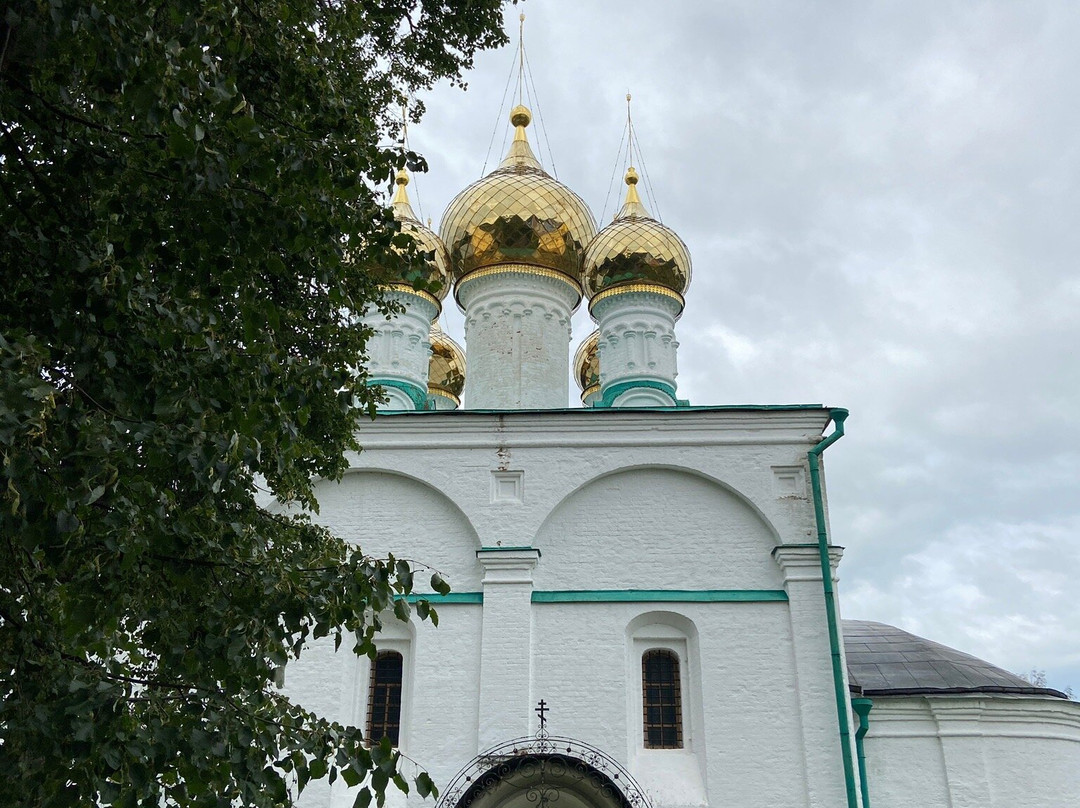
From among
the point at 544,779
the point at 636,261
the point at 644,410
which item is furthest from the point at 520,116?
the point at 544,779

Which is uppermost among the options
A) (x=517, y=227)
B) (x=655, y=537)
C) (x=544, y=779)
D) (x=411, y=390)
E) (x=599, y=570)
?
(x=517, y=227)

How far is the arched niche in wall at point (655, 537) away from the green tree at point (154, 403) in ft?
17.9

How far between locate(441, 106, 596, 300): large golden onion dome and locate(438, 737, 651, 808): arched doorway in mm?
6193

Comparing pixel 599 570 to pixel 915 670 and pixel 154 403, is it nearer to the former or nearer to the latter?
pixel 915 670

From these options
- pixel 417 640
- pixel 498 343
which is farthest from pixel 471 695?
pixel 498 343

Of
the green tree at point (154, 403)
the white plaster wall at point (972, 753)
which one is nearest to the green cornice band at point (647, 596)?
the white plaster wall at point (972, 753)

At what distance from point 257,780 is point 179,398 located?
1146 mm

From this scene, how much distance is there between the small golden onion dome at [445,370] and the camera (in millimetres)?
16844

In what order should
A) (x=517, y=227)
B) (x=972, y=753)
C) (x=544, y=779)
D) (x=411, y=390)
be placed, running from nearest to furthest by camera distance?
(x=544, y=779) < (x=972, y=753) < (x=517, y=227) < (x=411, y=390)

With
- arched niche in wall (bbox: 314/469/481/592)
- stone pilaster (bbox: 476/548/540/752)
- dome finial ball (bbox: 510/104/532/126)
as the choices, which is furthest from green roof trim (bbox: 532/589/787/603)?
dome finial ball (bbox: 510/104/532/126)

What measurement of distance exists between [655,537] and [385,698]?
2.69m

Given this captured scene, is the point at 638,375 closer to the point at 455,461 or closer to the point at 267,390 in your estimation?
the point at 455,461

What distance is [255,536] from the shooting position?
3.64m

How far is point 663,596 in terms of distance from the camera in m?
8.88
